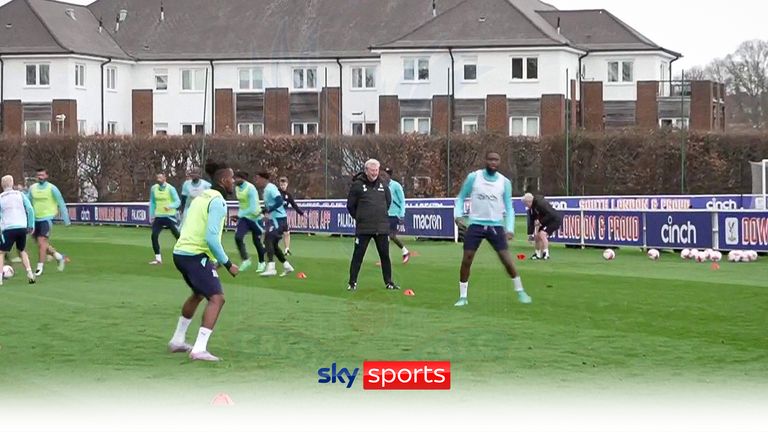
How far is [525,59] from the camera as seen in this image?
Result: 72.8 metres

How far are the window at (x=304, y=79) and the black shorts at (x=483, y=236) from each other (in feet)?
196

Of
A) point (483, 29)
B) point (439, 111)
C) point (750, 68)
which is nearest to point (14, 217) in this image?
point (750, 68)

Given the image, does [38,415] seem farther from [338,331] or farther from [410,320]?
[410,320]

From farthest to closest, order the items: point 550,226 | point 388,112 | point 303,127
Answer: point 303,127, point 388,112, point 550,226

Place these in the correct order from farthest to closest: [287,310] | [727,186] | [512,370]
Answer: [727,186]
[287,310]
[512,370]

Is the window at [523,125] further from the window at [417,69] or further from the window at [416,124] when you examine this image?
the window at [417,69]

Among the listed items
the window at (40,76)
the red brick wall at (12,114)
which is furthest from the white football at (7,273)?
→ the window at (40,76)

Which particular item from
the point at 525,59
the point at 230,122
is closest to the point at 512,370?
the point at 525,59

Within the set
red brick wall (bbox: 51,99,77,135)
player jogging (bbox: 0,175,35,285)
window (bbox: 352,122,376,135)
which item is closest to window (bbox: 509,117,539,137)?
window (bbox: 352,122,376,135)

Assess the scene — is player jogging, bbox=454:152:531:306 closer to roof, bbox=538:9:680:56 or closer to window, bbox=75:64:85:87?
roof, bbox=538:9:680:56

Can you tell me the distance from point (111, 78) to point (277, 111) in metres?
9.19

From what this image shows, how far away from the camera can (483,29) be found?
73.7 metres

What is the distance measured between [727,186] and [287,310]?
1645 inches

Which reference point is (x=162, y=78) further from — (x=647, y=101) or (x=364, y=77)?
(x=647, y=101)
